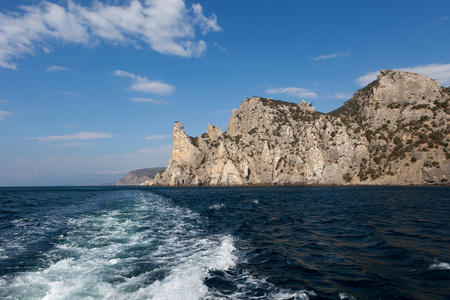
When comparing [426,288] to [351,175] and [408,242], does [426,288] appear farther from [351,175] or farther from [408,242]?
[351,175]

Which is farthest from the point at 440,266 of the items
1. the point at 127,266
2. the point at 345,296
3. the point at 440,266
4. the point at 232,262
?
the point at 127,266

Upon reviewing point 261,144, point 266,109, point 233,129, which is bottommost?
point 261,144

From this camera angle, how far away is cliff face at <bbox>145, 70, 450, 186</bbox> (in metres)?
108

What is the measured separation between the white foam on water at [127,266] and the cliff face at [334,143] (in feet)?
361

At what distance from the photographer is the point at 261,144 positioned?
15412 centimetres

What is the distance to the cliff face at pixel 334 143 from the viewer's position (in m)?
108

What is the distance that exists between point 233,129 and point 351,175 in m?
84.5

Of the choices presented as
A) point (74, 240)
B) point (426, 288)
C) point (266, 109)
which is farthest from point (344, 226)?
point (266, 109)

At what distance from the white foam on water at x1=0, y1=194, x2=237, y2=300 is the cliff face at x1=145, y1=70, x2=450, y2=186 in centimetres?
11003

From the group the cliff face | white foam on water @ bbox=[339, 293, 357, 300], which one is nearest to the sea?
white foam on water @ bbox=[339, 293, 357, 300]

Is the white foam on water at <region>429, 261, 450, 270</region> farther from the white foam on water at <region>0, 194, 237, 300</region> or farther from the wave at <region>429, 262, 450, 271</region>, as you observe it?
the white foam on water at <region>0, 194, 237, 300</region>

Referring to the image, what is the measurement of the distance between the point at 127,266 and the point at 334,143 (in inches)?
5672

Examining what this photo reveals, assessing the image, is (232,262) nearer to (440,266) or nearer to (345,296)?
(345,296)

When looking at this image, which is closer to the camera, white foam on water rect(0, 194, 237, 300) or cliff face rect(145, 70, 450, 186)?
white foam on water rect(0, 194, 237, 300)
